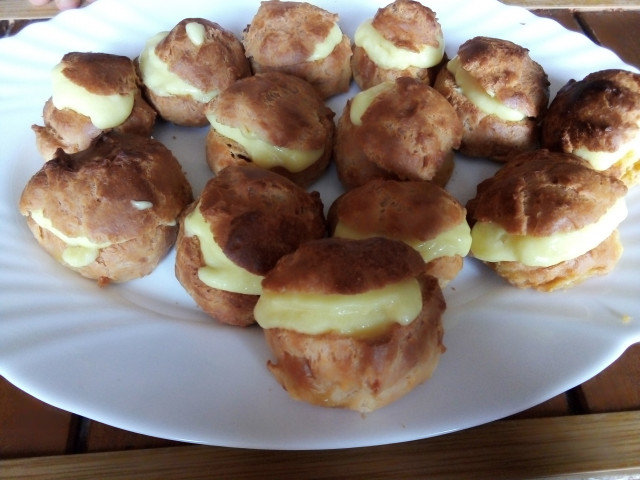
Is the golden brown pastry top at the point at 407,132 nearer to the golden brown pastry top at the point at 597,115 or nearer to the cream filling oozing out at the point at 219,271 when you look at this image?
the golden brown pastry top at the point at 597,115

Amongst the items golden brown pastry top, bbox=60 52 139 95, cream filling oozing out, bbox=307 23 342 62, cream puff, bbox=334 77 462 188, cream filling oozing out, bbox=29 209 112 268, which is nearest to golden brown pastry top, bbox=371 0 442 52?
cream filling oozing out, bbox=307 23 342 62

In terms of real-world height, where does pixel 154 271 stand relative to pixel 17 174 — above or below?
below

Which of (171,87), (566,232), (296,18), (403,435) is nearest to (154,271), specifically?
(171,87)

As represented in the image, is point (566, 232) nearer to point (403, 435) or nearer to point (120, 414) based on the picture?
point (403, 435)

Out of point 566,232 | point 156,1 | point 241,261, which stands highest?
point 156,1

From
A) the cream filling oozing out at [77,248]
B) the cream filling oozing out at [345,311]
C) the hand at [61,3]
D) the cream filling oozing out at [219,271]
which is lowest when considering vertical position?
the cream filling oozing out at [77,248]

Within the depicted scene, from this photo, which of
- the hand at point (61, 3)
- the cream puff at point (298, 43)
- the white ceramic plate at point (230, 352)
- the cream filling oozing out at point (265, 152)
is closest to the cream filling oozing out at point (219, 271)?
the white ceramic plate at point (230, 352)

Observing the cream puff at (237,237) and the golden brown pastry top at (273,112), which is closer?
the cream puff at (237,237)
